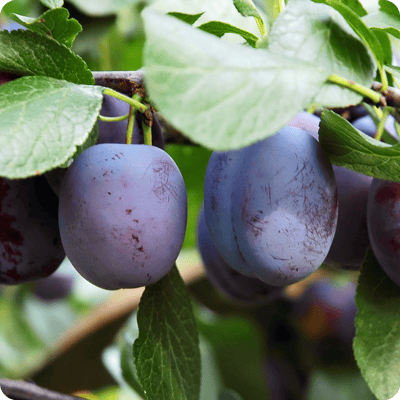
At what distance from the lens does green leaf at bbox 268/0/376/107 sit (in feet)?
1.10

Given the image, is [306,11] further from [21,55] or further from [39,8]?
[39,8]

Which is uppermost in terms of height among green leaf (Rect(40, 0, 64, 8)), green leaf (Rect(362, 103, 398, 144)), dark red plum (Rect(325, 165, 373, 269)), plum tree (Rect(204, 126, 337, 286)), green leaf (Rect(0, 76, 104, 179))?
green leaf (Rect(40, 0, 64, 8))

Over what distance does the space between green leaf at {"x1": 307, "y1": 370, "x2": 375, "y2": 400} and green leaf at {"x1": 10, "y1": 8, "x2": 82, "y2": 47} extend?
0.78 metres

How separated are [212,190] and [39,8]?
0.66 m

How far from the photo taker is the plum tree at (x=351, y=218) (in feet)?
1.67

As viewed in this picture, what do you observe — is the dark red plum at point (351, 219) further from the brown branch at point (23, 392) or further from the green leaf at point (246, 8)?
the brown branch at point (23, 392)

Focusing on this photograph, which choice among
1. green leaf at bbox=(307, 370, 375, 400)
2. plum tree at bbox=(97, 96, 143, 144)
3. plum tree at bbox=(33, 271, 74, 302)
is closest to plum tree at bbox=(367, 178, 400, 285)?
plum tree at bbox=(97, 96, 143, 144)

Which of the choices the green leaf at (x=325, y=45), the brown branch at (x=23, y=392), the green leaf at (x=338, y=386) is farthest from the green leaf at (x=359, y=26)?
the green leaf at (x=338, y=386)

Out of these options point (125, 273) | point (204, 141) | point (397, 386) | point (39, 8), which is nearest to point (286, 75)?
point (204, 141)

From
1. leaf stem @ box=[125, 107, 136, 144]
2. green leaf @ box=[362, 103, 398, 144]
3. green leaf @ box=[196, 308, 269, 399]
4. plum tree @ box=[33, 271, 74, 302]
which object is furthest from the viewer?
plum tree @ box=[33, 271, 74, 302]

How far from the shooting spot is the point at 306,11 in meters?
0.36

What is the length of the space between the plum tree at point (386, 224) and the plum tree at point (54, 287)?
2.85 ft

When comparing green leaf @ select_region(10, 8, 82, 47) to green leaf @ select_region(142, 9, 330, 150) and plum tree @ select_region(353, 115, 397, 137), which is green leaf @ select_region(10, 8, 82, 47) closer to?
green leaf @ select_region(142, 9, 330, 150)

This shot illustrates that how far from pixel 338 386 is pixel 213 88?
2.76 ft
